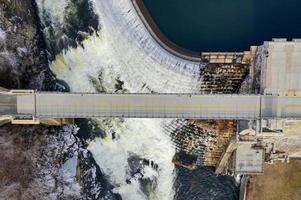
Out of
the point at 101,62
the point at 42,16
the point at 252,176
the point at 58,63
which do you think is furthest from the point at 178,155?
the point at 42,16

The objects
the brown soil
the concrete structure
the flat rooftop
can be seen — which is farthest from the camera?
the brown soil

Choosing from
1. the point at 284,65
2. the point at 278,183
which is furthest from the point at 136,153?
the point at 284,65

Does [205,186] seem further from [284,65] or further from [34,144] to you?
[34,144]

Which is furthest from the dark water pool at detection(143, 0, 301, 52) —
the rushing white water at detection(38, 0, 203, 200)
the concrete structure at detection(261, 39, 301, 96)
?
the concrete structure at detection(261, 39, 301, 96)

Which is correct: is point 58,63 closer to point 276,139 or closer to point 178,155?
point 178,155

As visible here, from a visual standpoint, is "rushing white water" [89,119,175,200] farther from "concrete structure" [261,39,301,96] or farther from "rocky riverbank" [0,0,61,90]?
"concrete structure" [261,39,301,96]
